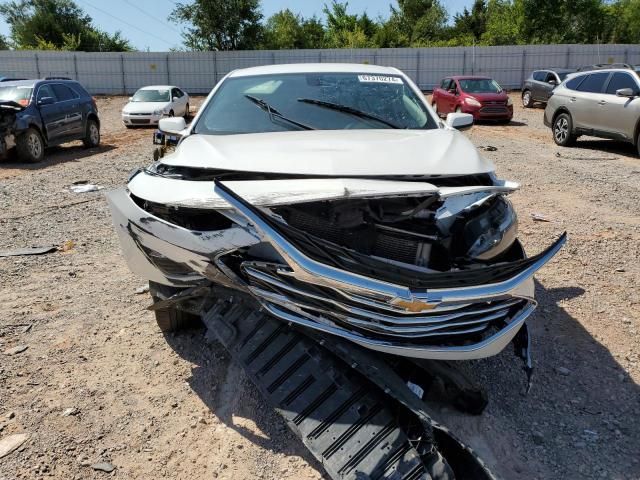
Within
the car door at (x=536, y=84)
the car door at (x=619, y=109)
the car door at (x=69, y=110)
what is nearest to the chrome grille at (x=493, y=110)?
the car door at (x=536, y=84)

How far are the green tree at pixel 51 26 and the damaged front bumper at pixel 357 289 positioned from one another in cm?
4873

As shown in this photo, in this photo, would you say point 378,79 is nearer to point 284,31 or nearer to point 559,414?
point 559,414

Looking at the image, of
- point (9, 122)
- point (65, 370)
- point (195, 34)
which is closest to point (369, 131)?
point (65, 370)

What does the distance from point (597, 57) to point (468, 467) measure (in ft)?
104

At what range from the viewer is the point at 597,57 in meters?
29.0

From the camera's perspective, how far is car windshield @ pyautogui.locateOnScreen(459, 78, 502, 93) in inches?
717

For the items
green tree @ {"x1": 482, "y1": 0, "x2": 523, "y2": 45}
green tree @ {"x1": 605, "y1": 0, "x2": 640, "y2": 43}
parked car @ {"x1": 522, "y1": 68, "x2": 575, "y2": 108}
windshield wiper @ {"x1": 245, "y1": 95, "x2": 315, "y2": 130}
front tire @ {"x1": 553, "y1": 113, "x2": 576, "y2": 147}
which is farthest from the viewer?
green tree @ {"x1": 605, "y1": 0, "x2": 640, "y2": 43}

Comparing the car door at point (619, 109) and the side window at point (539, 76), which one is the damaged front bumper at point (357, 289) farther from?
the side window at point (539, 76)

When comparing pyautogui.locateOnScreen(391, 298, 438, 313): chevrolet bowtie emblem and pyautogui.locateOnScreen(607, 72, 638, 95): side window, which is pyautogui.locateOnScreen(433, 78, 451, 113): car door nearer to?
pyautogui.locateOnScreen(607, 72, 638, 95): side window

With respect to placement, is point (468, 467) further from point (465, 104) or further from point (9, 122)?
point (465, 104)

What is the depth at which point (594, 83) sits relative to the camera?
39.3 feet

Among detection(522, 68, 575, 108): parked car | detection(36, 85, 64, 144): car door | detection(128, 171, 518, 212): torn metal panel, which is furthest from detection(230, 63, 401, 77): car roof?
detection(522, 68, 575, 108): parked car

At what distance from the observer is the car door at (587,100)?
11.6m

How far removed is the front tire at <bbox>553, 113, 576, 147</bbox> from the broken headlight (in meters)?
10.5
